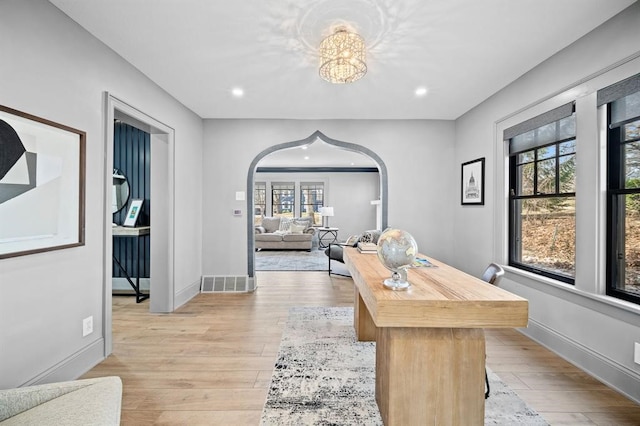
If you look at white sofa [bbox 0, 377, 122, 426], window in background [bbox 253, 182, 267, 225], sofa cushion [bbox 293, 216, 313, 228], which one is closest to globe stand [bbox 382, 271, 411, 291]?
white sofa [bbox 0, 377, 122, 426]

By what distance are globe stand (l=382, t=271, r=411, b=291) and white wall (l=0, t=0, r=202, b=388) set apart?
217 cm

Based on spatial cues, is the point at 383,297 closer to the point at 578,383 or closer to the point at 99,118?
the point at 578,383

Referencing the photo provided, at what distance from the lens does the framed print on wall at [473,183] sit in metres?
3.73

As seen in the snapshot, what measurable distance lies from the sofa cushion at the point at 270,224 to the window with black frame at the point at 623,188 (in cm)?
790

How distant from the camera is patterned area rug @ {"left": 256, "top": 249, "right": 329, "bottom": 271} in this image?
607 centimetres

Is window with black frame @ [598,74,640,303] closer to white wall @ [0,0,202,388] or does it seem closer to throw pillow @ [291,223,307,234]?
white wall @ [0,0,202,388]

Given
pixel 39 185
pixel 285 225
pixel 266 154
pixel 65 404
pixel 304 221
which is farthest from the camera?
pixel 304 221

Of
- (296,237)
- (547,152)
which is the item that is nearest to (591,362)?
(547,152)

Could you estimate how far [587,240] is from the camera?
7.46 ft

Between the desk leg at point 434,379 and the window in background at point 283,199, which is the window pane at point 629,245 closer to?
the desk leg at point 434,379

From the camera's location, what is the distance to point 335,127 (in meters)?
4.50

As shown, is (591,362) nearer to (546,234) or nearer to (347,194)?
(546,234)

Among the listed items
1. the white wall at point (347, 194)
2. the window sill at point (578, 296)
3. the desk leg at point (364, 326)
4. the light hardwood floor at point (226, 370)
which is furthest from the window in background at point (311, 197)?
the desk leg at point (364, 326)

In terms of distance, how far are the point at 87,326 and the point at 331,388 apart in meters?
1.93
